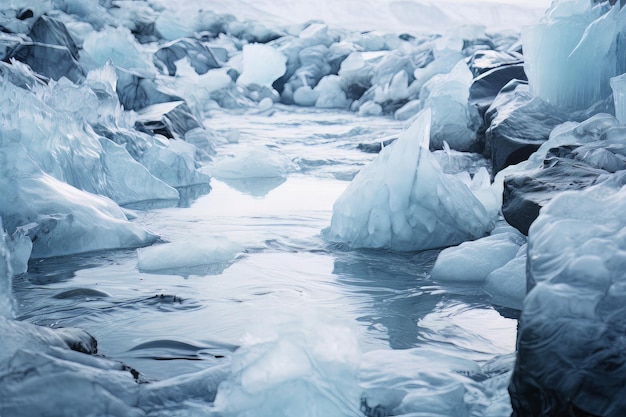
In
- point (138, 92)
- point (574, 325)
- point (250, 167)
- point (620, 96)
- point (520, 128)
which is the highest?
point (620, 96)

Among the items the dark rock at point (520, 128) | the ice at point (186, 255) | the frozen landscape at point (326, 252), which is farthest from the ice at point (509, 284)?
the dark rock at point (520, 128)

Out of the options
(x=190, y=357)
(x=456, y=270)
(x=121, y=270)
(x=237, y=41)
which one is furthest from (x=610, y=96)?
(x=237, y=41)

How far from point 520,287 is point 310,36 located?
15.2m

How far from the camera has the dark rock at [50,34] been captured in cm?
944

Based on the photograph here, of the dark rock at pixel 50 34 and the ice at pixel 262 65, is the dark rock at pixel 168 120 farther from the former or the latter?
the ice at pixel 262 65

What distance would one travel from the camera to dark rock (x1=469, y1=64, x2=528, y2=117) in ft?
24.0

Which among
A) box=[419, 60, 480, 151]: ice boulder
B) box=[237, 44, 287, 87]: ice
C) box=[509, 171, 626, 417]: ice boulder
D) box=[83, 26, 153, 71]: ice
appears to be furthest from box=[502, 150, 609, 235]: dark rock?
box=[237, 44, 287, 87]: ice

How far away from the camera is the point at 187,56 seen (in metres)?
15.5

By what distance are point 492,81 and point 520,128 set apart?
2.05 meters

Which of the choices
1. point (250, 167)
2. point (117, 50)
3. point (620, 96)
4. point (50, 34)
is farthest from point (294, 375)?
point (117, 50)

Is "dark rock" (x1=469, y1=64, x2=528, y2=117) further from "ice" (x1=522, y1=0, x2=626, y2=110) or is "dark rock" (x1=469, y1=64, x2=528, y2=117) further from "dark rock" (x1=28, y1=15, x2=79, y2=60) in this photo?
"dark rock" (x1=28, y1=15, x2=79, y2=60)

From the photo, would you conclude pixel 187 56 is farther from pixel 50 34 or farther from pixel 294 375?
pixel 294 375

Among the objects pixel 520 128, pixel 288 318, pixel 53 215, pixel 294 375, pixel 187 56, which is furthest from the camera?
pixel 187 56

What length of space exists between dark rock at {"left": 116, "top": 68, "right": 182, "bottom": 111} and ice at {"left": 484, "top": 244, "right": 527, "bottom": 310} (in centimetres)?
622
